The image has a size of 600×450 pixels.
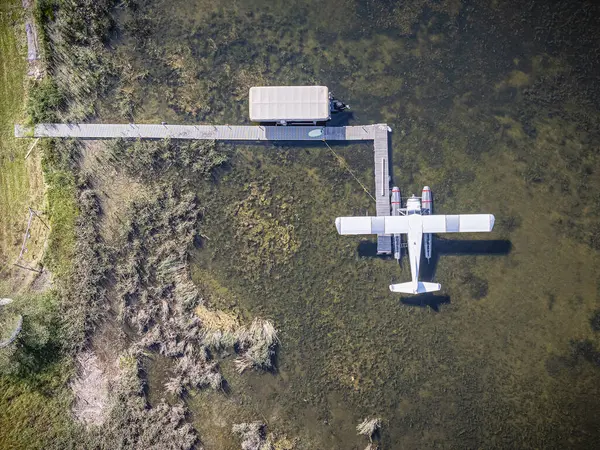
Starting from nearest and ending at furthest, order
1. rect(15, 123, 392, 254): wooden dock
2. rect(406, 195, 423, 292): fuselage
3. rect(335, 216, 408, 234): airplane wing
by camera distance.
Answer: rect(335, 216, 408, 234): airplane wing
rect(406, 195, 423, 292): fuselage
rect(15, 123, 392, 254): wooden dock

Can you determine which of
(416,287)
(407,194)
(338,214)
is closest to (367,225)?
(338,214)

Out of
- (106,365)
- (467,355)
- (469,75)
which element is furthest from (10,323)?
(469,75)

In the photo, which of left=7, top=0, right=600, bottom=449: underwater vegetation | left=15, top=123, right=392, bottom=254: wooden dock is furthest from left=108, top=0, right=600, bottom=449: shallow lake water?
left=15, top=123, right=392, bottom=254: wooden dock

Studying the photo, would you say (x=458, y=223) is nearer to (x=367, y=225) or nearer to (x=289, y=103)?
(x=367, y=225)

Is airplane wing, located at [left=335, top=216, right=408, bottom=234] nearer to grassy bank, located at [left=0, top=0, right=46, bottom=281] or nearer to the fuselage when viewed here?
the fuselage

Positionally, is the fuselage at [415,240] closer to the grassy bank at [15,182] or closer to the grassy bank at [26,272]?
the grassy bank at [26,272]

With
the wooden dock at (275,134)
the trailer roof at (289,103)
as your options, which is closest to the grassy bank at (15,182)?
the wooden dock at (275,134)
